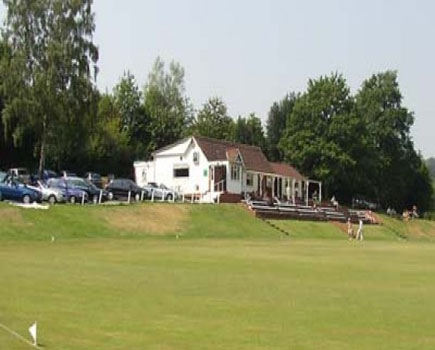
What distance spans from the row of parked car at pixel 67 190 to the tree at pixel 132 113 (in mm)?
28095

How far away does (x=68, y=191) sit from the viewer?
214 feet

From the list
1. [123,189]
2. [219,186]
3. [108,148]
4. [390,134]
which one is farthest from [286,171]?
[123,189]

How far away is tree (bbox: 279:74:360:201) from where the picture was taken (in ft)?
334

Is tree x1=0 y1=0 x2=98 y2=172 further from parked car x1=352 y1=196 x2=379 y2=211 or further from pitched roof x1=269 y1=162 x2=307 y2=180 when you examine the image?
parked car x1=352 y1=196 x2=379 y2=211

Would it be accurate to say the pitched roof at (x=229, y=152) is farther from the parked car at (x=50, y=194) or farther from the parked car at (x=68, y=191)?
the parked car at (x=50, y=194)

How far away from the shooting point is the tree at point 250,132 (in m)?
123

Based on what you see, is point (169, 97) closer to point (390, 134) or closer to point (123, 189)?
point (390, 134)

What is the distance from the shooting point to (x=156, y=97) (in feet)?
423

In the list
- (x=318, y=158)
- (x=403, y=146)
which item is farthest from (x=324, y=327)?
(x=403, y=146)

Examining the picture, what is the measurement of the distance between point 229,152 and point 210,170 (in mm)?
3608

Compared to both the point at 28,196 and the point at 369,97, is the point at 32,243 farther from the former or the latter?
the point at 369,97

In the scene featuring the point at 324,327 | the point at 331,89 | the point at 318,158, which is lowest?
the point at 324,327

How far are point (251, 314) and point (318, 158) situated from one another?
87139 mm

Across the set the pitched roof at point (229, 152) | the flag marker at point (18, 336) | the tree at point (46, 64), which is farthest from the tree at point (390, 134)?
the flag marker at point (18, 336)
